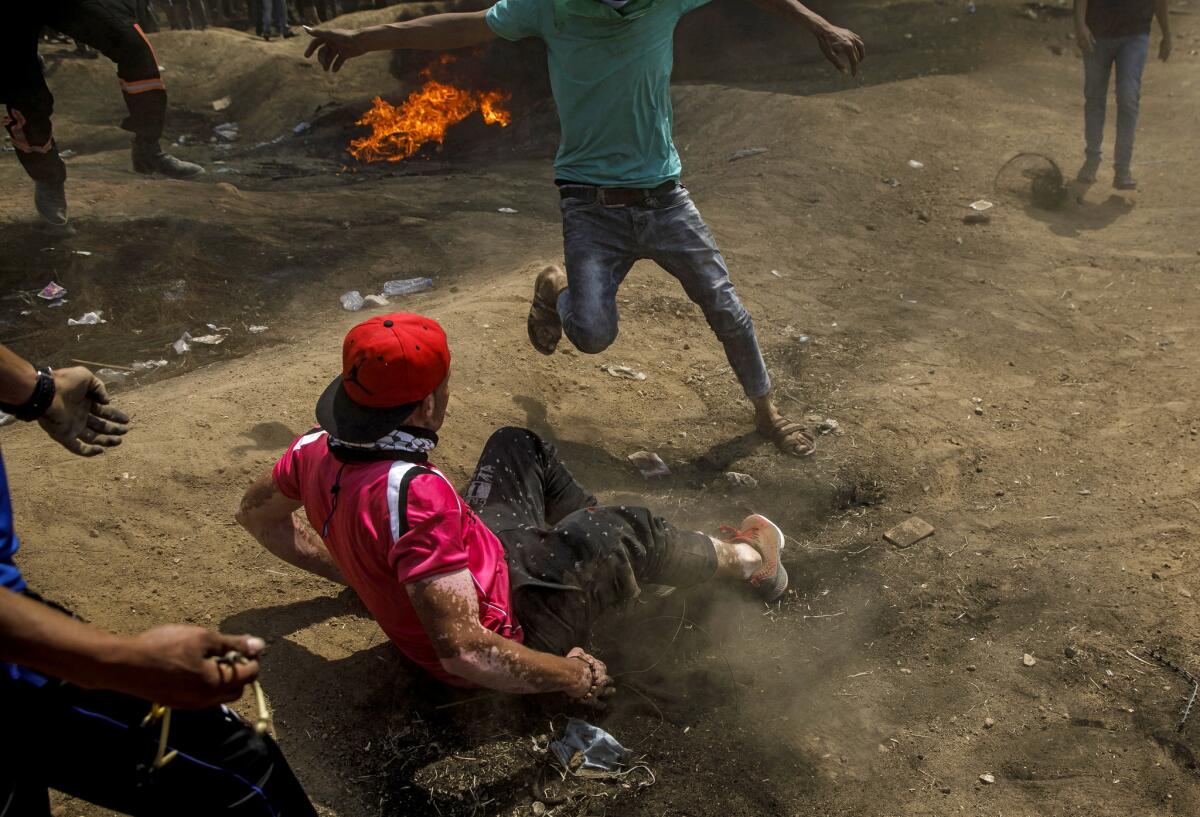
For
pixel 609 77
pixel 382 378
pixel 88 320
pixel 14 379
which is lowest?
pixel 88 320

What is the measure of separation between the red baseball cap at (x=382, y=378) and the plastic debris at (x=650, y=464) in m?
2.15

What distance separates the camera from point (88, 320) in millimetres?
6082

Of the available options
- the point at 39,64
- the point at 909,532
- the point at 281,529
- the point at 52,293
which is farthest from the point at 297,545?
the point at 39,64

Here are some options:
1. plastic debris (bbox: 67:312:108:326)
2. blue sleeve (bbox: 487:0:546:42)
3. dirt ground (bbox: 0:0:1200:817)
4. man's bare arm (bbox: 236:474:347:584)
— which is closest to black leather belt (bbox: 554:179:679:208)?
blue sleeve (bbox: 487:0:546:42)

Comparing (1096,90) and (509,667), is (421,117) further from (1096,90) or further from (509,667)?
(509,667)

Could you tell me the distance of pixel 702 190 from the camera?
8.13 metres

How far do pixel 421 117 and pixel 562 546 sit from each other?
359 inches

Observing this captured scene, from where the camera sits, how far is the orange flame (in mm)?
→ 10844

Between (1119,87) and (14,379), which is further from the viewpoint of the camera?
(1119,87)

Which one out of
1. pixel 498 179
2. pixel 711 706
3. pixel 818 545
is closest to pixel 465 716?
pixel 711 706

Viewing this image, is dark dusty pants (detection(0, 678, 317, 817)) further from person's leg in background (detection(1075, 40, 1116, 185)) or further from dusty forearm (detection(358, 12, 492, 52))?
person's leg in background (detection(1075, 40, 1116, 185))

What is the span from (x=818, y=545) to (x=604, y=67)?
7.28 ft

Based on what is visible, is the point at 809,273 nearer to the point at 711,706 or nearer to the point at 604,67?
the point at 604,67

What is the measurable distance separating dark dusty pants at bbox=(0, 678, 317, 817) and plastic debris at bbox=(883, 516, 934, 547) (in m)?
2.79
